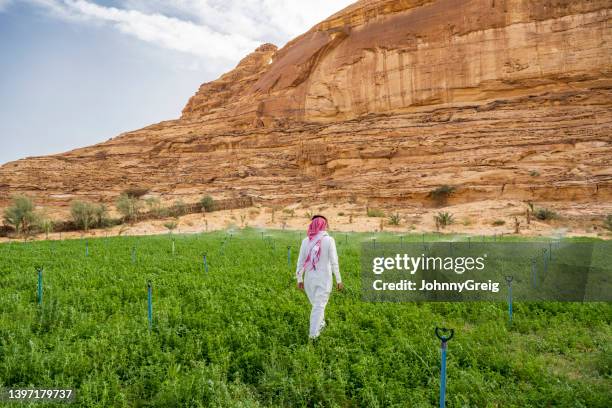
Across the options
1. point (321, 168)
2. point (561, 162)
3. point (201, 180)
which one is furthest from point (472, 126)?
point (201, 180)

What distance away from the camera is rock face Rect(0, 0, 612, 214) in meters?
33.8

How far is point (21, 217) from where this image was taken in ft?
90.1

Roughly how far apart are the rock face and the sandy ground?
3095 mm

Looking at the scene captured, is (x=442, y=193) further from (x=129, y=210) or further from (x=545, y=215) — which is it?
(x=129, y=210)

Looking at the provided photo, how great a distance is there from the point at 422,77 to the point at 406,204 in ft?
72.9

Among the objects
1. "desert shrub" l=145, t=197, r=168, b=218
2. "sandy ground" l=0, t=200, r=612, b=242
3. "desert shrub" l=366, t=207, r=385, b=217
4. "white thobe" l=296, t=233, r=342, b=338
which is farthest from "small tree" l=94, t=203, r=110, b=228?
"white thobe" l=296, t=233, r=342, b=338

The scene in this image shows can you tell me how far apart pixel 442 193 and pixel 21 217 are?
109ft

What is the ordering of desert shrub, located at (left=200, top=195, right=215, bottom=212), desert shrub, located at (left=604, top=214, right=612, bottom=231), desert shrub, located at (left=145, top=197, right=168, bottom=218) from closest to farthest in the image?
desert shrub, located at (left=604, top=214, right=612, bottom=231) → desert shrub, located at (left=145, top=197, right=168, bottom=218) → desert shrub, located at (left=200, top=195, right=215, bottom=212)

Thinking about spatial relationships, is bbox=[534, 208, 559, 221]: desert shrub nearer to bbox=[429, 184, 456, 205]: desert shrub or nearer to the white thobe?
bbox=[429, 184, 456, 205]: desert shrub

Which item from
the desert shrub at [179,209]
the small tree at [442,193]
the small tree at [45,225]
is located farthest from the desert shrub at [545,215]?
the small tree at [45,225]

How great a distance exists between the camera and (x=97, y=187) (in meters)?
44.1

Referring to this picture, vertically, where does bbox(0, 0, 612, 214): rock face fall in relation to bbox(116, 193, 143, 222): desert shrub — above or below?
above

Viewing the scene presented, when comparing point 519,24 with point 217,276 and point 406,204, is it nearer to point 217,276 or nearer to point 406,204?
point 406,204

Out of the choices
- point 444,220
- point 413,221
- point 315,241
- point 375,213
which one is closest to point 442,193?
point 413,221
